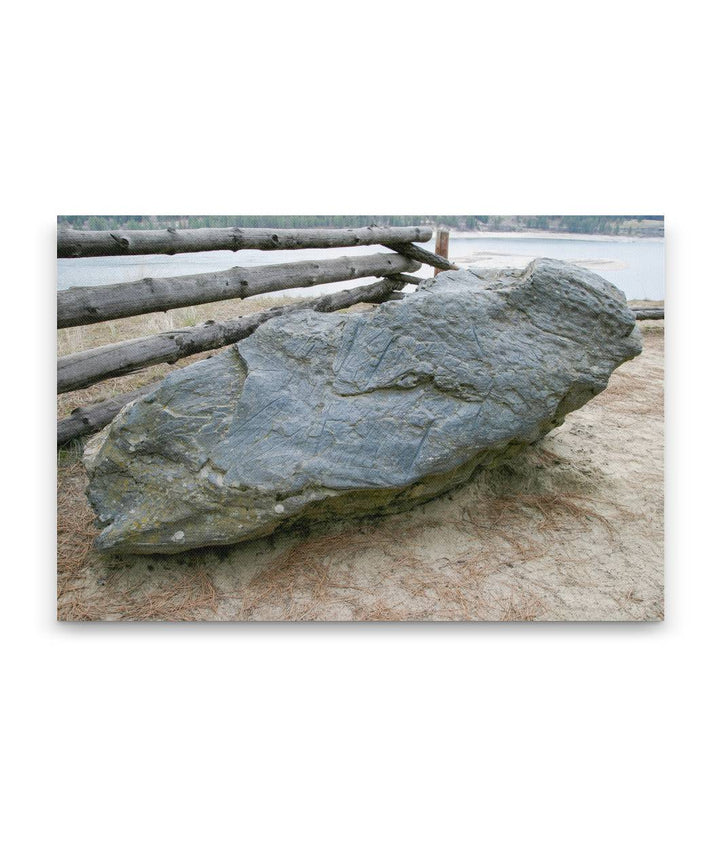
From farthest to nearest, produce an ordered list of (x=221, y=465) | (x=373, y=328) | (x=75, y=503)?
(x=75, y=503) < (x=373, y=328) < (x=221, y=465)

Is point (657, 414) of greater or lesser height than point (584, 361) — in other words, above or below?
below

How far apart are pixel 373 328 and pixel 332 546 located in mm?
1189

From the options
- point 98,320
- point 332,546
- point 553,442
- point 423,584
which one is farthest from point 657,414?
point 98,320

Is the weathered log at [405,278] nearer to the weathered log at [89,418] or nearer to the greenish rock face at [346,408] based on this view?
the greenish rock face at [346,408]

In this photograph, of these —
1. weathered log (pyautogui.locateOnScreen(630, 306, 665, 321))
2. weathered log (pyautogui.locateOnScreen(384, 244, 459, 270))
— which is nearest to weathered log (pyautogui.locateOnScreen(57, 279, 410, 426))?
weathered log (pyautogui.locateOnScreen(384, 244, 459, 270))

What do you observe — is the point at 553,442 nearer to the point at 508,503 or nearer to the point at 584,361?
the point at 508,503

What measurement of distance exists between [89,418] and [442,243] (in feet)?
8.10

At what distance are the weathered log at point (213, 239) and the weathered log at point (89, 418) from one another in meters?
0.78

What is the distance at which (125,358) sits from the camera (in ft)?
11.9

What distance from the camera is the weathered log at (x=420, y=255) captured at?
4.47 m

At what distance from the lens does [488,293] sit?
10.7ft

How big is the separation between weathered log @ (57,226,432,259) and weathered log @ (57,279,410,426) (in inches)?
20.6

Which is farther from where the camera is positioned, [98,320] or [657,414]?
[657,414]

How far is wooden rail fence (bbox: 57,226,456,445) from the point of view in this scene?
3.33 metres
